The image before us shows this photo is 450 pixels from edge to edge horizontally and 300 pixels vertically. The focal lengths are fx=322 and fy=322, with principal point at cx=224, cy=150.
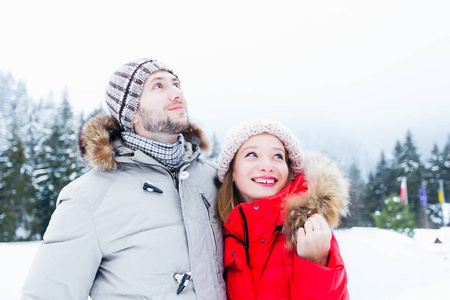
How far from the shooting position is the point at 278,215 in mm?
2580

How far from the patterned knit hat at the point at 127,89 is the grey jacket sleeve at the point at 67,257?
0.95 meters

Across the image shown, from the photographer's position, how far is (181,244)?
2449mm

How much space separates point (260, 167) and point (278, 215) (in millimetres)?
472

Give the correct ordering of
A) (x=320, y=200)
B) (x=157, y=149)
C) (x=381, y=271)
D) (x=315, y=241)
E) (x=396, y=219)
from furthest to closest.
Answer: (x=396, y=219), (x=381, y=271), (x=157, y=149), (x=320, y=200), (x=315, y=241)

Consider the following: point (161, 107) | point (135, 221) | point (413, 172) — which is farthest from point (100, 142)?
point (413, 172)

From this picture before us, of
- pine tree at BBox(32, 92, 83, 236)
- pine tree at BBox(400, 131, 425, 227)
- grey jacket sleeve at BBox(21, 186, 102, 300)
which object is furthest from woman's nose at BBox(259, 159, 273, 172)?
pine tree at BBox(400, 131, 425, 227)

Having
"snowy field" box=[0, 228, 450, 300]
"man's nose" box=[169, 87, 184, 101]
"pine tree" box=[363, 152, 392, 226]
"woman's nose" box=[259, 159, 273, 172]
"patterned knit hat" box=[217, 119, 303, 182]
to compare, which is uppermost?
"man's nose" box=[169, 87, 184, 101]

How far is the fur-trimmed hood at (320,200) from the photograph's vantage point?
7.80ft

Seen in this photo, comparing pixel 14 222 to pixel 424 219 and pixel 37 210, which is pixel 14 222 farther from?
pixel 424 219

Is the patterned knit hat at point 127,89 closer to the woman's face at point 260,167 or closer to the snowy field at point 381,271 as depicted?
the woman's face at point 260,167

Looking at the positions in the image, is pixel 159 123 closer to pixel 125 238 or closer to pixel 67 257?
pixel 125 238

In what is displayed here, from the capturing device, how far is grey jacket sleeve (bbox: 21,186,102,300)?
2098 millimetres

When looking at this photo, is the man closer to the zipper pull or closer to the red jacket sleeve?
the zipper pull

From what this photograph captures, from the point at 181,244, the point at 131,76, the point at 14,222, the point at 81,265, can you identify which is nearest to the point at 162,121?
the point at 131,76
